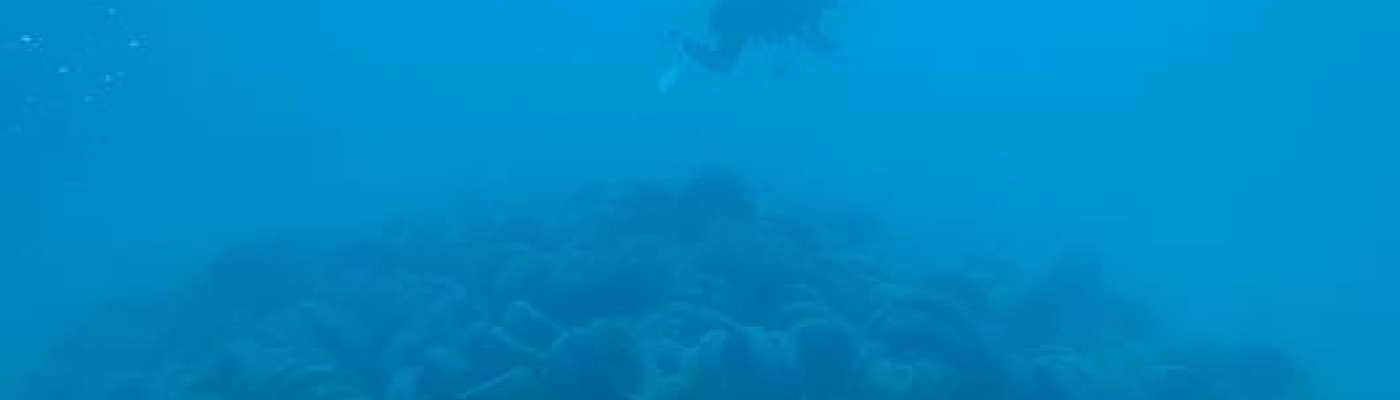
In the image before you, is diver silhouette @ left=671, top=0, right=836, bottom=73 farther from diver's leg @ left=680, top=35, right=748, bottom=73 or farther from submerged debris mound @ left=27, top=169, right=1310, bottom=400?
submerged debris mound @ left=27, top=169, right=1310, bottom=400

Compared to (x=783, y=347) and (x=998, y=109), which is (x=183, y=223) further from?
(x=998, y=109)

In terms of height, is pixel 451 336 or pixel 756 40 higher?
pixel 756 40

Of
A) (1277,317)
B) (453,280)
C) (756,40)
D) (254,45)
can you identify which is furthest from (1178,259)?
(254,45)

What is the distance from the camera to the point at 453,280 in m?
16.2

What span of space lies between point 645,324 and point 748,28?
5.57m

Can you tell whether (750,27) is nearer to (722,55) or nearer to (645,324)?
(722,55)

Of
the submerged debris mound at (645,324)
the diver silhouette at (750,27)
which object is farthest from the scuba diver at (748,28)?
the submerged debris mound at (645,324)

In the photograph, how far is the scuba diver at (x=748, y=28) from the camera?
1803 cm

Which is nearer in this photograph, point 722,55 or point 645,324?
point 645,324

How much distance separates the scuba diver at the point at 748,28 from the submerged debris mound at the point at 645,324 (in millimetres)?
1471

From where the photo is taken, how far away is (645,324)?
13.6m

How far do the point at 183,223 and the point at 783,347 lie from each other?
24372 mm

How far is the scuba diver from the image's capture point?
1803 cm

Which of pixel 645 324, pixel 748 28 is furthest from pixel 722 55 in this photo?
pixel 645 324
